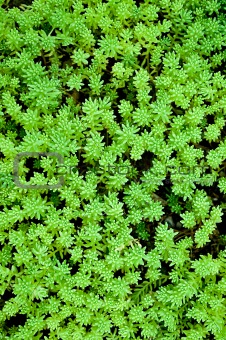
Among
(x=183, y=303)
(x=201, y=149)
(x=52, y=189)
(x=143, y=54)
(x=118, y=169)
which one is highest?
(x=143, y=54)

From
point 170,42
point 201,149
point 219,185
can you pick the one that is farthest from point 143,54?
point 219,185

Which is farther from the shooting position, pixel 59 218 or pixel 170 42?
pixel 170 42

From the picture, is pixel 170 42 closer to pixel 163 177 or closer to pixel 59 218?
pixel 163 177

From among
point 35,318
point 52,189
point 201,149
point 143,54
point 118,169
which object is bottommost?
point 35,318

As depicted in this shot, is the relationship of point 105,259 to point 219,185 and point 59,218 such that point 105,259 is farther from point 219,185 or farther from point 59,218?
point 219,185

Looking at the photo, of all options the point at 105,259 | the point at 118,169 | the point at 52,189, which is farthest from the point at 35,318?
the point at 118,169

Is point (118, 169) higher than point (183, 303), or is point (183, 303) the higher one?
point (118, 169)
